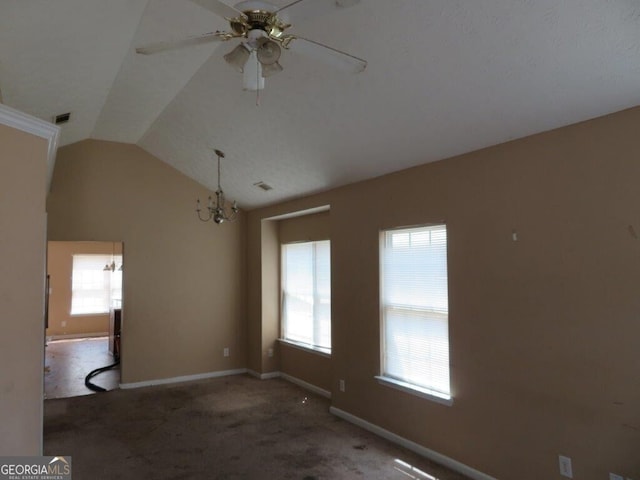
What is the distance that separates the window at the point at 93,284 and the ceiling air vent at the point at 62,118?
282 inches

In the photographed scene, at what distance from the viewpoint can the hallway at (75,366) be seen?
6266 millimetres

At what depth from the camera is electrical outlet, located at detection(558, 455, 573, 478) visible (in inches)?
110

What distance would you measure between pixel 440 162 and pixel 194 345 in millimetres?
4692

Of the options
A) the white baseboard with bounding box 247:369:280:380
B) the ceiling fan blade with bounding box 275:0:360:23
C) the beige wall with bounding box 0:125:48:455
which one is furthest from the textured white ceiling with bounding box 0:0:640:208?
the white baseboard with bounding box 247:369:280:380

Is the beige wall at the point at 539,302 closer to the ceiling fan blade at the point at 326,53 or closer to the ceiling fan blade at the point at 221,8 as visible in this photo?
the ceiling fan blade at the point at 326,53

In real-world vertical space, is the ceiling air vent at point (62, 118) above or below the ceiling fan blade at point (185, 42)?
above

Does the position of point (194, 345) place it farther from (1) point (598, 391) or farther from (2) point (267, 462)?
(1) point (598, 391)

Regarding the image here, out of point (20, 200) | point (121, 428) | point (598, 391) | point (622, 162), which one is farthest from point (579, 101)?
point (121, 428)

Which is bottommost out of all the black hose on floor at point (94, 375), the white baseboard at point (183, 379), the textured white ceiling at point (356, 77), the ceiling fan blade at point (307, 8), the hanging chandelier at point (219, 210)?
the black hose on floor at point (94, 375)

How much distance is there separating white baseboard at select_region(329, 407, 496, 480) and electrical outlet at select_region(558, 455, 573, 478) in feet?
1.88

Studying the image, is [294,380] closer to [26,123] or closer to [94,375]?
[94,375]

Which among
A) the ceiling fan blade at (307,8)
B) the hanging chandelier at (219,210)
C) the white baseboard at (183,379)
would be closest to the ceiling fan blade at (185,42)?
the ceiling fan blade at (307,8)

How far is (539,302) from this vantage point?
3.01 m

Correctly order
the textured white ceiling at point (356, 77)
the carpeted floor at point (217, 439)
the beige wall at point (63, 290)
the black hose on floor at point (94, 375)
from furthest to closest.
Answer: the beige wall at point (63, 290)
the black hose on floor at point (94, 375)
the carpeted floor at point (217, 439)
the textured white ceiling at point (356, 77)
